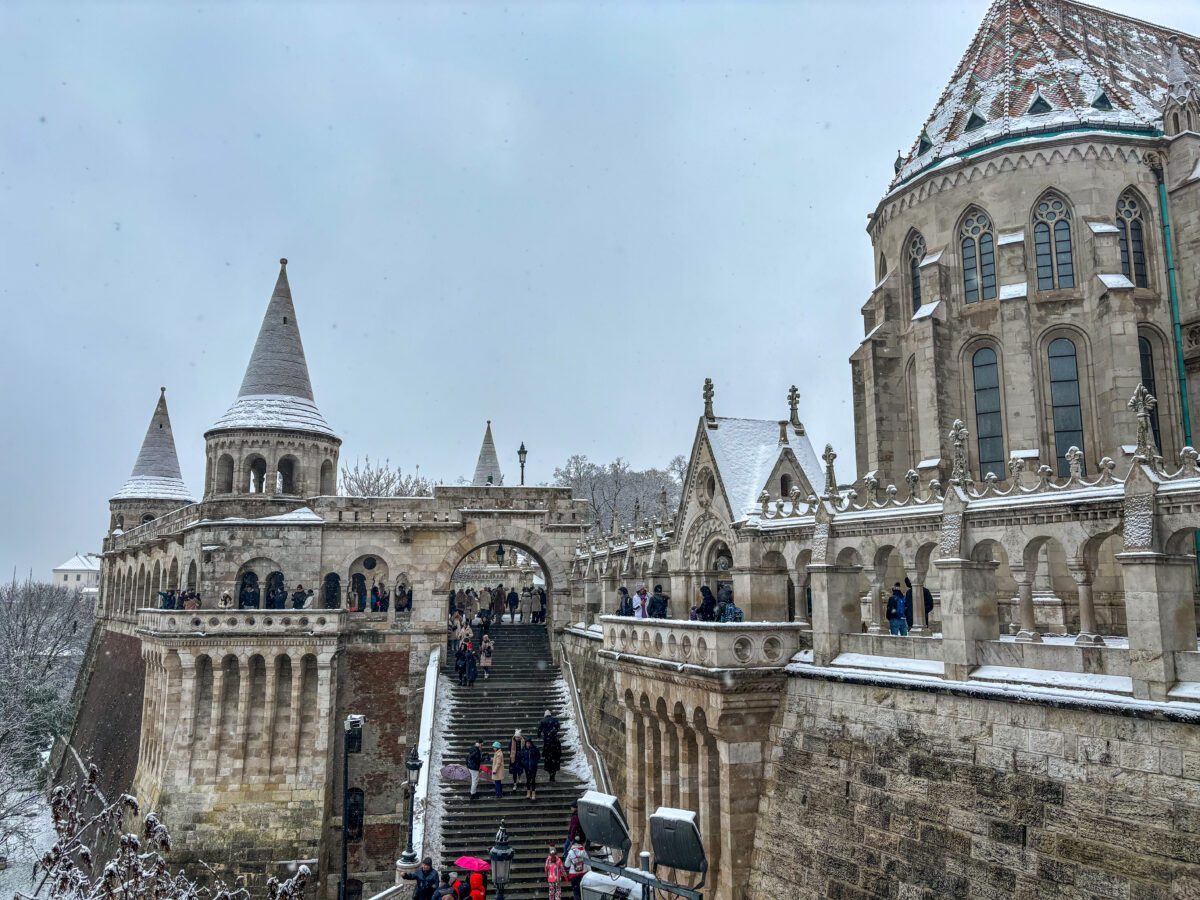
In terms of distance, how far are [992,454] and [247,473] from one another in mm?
25738

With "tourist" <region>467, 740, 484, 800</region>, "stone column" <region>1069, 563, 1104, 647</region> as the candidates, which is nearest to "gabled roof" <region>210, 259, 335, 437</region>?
"tourist" <region>467, 740, 484, 800</region>

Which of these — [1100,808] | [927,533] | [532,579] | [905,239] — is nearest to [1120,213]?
[905,239]

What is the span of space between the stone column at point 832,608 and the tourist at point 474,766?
10575 millimetres

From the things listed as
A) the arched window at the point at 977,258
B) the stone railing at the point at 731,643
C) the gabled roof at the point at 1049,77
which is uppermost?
the gabled roof at the point at 1049,77

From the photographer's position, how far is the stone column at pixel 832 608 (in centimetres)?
1479

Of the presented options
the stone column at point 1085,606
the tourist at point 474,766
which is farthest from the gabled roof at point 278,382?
the stone column at point 1085,606

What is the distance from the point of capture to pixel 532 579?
47.2m

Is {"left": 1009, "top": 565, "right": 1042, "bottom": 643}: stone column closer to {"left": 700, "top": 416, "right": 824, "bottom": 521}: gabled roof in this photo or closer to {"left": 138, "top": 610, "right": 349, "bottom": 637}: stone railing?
{"left": 700, "top": 416, "right": 824, "bottom": 521}: gabled roof

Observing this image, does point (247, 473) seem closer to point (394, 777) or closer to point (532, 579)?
point (394, 777)

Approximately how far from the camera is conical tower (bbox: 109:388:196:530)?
48906mm

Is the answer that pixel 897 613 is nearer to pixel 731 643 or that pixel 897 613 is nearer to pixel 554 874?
pixel 731 643

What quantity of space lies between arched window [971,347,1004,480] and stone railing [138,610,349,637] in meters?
18.8

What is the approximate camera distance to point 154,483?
1950 inches

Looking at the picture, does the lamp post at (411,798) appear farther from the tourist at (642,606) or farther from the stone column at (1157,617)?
the stone column at (1157,617)
